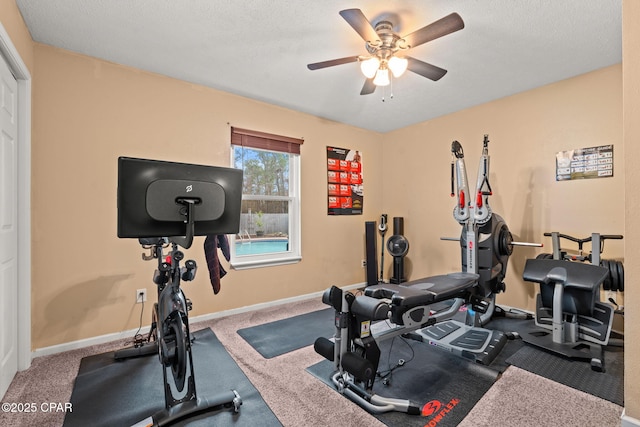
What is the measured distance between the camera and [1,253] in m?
1.84

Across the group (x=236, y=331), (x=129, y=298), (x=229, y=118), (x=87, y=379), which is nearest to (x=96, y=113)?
(x=229, y=118)

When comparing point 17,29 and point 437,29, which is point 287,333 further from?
point 17,29

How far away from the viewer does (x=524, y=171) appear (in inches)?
130

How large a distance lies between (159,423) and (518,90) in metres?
4.28

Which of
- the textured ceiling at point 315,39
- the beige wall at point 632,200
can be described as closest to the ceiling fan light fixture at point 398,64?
the textured ceiling at point 315,39

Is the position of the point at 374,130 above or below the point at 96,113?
above

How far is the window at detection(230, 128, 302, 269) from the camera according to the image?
137 inches

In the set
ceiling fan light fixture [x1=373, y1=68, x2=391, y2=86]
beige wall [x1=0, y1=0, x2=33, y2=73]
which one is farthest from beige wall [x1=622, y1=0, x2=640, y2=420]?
beige wall [x1=0, y1=0, x2=33, y2=73]

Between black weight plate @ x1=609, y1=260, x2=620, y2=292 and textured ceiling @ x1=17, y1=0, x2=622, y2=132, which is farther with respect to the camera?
black weight plate @ x1=609, y1=260, x2=620, y2=292

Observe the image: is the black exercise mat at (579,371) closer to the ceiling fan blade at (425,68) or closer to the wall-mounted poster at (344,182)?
the ceiling fan blade at (425,68)

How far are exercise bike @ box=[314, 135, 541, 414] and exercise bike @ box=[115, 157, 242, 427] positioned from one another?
2.37 feet

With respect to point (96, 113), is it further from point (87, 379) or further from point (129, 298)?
point (87, 379)

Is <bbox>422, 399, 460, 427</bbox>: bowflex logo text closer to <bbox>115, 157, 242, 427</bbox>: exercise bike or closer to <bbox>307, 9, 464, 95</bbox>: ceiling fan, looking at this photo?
<bbox>115, 157, 242, 427</bbox>: exercise bike

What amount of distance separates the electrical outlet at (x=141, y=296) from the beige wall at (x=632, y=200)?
351cm
